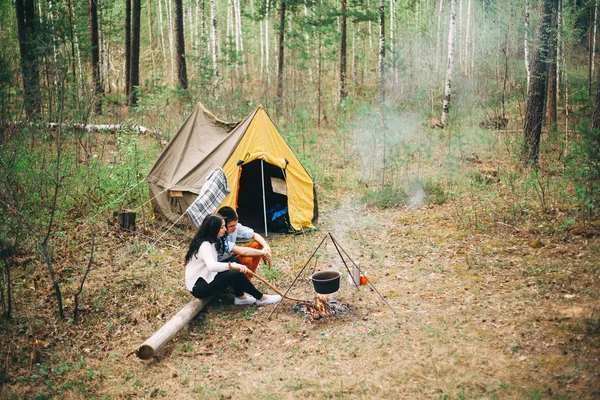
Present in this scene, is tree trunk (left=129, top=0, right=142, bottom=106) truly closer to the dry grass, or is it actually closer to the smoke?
the smoke

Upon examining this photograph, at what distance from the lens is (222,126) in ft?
25.3

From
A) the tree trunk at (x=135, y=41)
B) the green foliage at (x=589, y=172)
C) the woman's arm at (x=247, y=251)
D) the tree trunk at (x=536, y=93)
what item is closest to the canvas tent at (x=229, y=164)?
the woman's arm at (x=247, y=251)

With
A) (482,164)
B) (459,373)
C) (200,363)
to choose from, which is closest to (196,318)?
(200,363)

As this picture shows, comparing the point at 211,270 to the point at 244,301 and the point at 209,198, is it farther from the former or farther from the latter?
the point at 209,198

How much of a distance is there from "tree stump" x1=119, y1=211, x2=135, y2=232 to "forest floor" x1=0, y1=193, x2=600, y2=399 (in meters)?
0.78

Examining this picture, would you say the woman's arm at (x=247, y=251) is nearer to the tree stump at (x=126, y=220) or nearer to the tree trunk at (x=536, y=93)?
the tree stump at (x=126, y=220)

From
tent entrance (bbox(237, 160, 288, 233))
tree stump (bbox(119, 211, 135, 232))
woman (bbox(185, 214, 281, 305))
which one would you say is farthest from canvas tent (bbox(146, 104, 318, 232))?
woman (bbox(185, 214, 281, 305))

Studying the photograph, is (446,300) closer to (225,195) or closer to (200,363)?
(200,363)

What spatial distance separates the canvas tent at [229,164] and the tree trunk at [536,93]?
13.0 ft

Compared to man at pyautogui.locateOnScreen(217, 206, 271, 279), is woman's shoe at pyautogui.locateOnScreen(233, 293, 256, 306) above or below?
below

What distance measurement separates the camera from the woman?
4680 millimetres

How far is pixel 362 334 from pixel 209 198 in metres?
3.29

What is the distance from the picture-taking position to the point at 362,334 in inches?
166

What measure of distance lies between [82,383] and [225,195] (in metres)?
3.41
